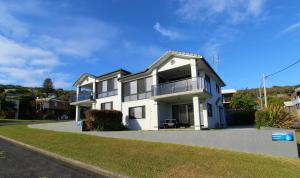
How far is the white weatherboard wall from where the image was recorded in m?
22.0

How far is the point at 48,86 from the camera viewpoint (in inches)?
3226

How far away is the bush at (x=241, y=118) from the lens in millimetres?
30672

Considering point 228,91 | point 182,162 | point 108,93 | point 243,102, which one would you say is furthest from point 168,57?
point 228,91

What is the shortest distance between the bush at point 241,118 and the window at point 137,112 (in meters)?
15.0

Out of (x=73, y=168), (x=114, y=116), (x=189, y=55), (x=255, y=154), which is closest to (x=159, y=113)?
(x=114, y=116)

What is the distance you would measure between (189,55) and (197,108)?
4.77 metres

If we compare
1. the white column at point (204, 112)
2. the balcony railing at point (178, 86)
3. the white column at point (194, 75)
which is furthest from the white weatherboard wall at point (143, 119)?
the white column at point (194, 75)

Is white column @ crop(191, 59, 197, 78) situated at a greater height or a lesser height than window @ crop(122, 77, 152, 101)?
greater

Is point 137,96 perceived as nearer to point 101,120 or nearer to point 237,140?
point 101,120

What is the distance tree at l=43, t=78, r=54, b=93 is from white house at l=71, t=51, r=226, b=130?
59.8m

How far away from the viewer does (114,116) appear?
2256cm

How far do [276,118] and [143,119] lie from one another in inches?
492

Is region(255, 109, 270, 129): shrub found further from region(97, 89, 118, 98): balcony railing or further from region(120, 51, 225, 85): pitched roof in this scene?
region(97, 89, 118, 98): balcony railing

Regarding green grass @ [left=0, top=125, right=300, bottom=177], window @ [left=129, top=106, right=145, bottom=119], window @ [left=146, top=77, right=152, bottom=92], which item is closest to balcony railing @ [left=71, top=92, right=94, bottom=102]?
window @ [left=129, top=106, right=145, bottom=119]
